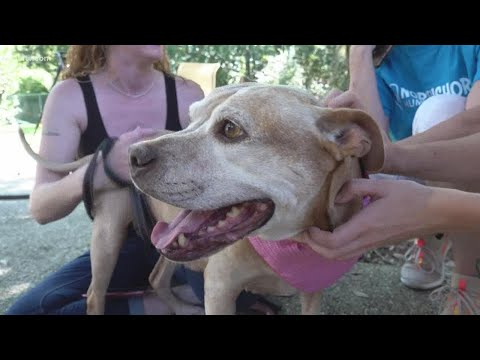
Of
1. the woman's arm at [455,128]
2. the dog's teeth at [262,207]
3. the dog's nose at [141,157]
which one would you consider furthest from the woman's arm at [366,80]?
the dog's nose at [141,157]

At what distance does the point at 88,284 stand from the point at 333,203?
63.5 inches

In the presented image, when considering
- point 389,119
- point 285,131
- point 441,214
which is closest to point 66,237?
point 389,119

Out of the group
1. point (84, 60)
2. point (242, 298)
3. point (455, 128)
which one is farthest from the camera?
point (84, 60)

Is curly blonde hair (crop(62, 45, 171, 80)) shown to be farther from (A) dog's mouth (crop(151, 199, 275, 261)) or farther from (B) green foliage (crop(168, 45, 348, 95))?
(A) dog's mouth (crop(151, 199, 275, 261))

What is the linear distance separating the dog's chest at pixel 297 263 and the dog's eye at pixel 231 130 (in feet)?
1.53

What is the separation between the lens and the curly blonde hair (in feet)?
8.82

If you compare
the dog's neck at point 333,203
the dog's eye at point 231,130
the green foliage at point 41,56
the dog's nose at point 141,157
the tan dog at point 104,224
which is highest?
the green foliage at point 41,56

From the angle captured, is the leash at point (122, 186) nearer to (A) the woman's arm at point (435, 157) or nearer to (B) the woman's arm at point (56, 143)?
(B) the woman's arm at point (56, 143)

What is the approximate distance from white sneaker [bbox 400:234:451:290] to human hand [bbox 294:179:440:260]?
165 centimetres

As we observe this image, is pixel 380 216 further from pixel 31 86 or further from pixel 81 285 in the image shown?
pixel 31 86

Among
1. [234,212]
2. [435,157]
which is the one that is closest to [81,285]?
[234,212]

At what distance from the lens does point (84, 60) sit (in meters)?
2.74

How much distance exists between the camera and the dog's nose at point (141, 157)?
1.54m

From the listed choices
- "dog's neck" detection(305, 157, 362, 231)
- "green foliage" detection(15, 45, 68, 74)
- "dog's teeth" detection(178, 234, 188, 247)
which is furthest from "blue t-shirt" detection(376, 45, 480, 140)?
"green foliage" detection(15, 45, 68, 74)
